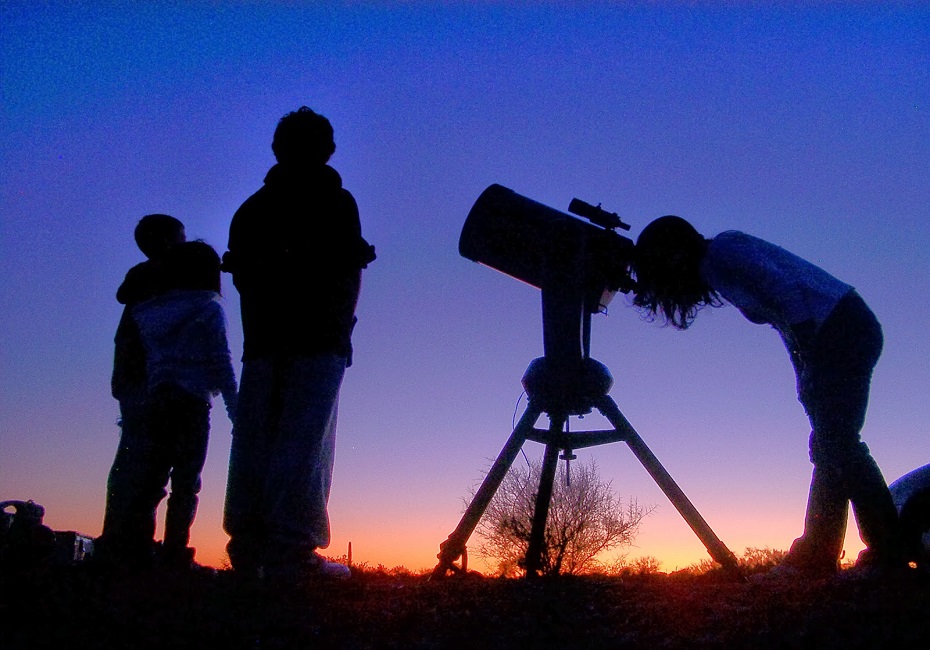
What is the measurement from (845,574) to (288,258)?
3.09m

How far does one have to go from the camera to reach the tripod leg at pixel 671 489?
4.48m

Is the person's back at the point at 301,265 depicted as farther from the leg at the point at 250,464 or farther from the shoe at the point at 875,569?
the shoe at the point at 875,569

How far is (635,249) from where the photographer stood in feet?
15.7

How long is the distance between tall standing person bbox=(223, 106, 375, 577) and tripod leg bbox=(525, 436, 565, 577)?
1212mm

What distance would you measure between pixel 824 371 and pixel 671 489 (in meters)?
1.05

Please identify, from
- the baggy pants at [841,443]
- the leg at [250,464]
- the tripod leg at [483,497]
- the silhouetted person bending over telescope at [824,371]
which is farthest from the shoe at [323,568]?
the baggy pants at [841,443]

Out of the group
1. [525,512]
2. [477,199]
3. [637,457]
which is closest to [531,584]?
[637,457]

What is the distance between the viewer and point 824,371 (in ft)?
13.9

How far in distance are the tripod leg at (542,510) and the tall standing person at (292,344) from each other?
1.21 metres

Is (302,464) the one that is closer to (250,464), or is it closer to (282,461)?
(282,461)

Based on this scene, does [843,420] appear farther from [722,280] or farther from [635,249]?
[635,249]

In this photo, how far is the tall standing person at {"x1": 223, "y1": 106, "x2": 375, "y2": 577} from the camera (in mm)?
3707

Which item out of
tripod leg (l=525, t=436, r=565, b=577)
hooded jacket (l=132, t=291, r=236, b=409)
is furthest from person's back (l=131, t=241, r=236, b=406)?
tripod leg (l=525, t=436, r=565, b=577)

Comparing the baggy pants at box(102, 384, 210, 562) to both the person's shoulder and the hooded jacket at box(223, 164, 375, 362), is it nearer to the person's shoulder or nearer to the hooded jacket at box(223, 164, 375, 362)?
the hooded jacket at box(223, 164, 375, 362)
